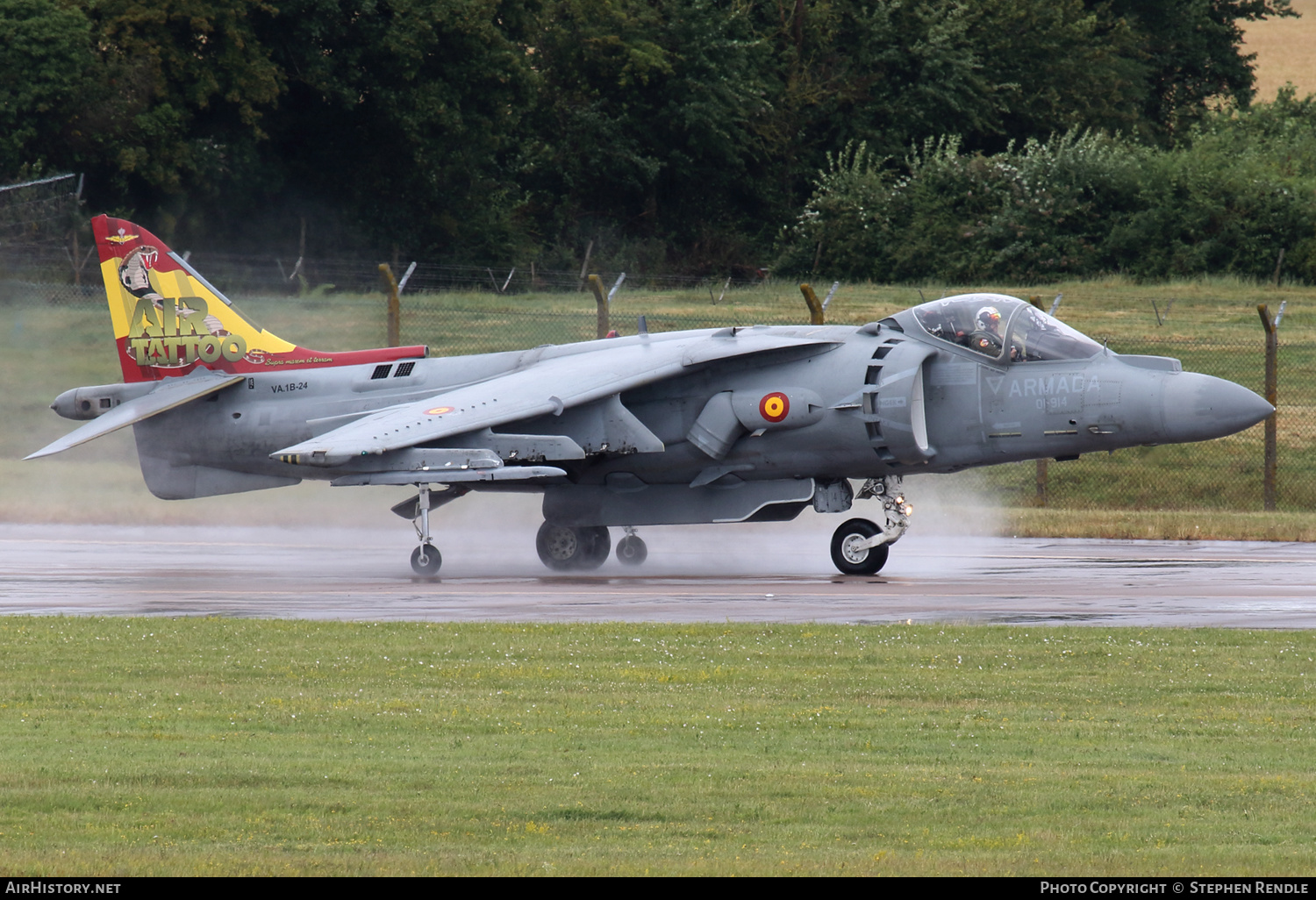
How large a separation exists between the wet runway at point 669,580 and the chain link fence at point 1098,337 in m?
4.58

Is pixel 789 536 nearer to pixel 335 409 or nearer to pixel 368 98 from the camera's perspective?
pixel 335 409

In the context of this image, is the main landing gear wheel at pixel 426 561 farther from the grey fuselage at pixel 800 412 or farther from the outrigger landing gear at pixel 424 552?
the grey fuselage at pixel 800 412

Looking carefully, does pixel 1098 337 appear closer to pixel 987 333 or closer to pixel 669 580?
pixel 987 333

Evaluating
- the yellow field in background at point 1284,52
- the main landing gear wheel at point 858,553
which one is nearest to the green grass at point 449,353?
the main landing gear wheel at point 858,553

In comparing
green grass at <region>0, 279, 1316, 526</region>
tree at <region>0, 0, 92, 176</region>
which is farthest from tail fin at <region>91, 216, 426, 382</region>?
tree at <region>0, 0, 92, 176</region>

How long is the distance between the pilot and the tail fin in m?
6.60

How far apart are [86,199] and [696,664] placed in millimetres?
40054

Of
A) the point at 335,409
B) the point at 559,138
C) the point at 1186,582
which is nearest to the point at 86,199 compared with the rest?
the point at 559,138

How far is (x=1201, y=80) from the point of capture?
2953 inches

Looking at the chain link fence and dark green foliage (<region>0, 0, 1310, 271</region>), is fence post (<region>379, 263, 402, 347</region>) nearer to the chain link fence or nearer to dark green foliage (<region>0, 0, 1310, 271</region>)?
the chain link fence

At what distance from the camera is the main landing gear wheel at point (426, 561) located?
57.1 feet

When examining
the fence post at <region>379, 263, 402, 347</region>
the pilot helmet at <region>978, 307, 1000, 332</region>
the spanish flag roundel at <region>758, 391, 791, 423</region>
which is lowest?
the spanish flag roundel at <region>758, 391, 791, 423</region>

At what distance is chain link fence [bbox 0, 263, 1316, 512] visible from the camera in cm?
2705

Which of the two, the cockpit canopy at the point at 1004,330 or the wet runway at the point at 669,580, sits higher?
the cockpit canopy at the point at 1004,330
